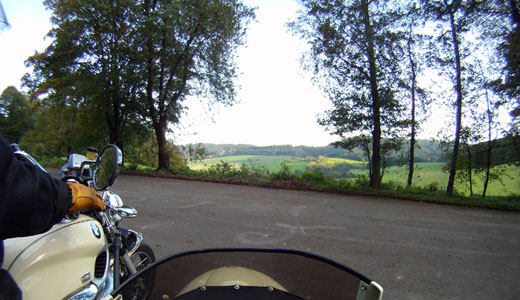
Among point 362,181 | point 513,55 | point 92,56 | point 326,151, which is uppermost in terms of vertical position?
point 92,56

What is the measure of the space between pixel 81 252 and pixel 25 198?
2.76 ft

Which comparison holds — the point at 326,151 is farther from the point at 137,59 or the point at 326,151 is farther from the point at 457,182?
the point at 137,59

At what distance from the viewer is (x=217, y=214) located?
22.2 ft

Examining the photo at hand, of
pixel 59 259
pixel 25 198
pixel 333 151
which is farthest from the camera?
pixel 333 151

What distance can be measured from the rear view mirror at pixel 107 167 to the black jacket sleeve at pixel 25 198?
2.36ft

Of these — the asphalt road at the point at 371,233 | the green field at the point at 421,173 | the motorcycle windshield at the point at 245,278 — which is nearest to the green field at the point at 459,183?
the green field at the point at 421,173

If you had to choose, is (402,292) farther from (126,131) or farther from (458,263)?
(126,131)

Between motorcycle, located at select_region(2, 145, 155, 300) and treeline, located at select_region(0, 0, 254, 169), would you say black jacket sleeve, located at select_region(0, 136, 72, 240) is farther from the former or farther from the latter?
treeline, located at select_region(0, 0, 254, 169)

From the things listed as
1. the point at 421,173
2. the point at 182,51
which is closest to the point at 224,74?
the point at 182,51

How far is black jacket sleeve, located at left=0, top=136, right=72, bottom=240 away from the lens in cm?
89

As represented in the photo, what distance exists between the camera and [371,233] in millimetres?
5742

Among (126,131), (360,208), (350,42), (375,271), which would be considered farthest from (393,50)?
(126,131)

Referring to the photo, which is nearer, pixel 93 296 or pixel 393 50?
pixel 93 296

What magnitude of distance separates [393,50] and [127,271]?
12.1m
